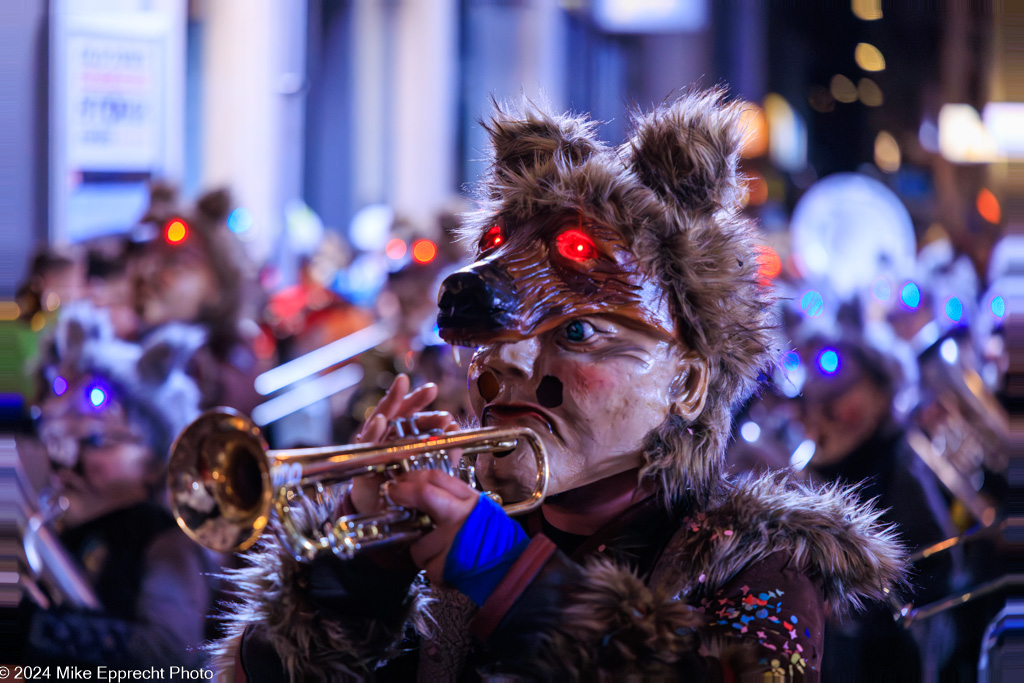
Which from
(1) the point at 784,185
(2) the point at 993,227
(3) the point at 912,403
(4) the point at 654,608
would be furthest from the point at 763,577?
(1) the point at 784,185

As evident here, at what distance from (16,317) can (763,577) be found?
5.35m

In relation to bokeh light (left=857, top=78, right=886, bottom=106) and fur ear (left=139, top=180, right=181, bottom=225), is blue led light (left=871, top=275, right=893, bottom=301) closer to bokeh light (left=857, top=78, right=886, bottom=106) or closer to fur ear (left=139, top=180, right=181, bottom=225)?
fur ear (left=139, top=180, right=181, bottom=225)

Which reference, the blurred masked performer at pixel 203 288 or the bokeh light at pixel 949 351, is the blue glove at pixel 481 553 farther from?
the bokeh light at pixel 949 351

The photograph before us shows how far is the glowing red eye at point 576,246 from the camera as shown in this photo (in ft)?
7.07

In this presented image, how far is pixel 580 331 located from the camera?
83.9 inches

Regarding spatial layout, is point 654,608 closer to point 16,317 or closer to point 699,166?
point 699,166

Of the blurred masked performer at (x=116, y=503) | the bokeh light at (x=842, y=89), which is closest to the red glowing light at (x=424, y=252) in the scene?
the blurred masked performer at (x=116, y=503)

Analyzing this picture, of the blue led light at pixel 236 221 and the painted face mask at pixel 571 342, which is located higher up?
the painted face mask at pixel 571 342

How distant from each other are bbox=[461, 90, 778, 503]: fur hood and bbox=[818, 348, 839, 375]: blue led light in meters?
3.23

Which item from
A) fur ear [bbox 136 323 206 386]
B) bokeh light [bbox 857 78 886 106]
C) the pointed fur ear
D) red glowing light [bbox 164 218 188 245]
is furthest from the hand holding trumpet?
bokeh light [bbox 857 78 886 106]

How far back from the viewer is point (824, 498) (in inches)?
86.7

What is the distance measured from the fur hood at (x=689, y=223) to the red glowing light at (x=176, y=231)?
4.88 m

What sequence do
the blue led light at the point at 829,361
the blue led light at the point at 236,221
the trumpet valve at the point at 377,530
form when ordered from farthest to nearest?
the blue led light at the point at 236,221, the blue led light at the point at 829,361, the trumpet valve at the point at 377,530

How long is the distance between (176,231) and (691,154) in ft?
17.2
